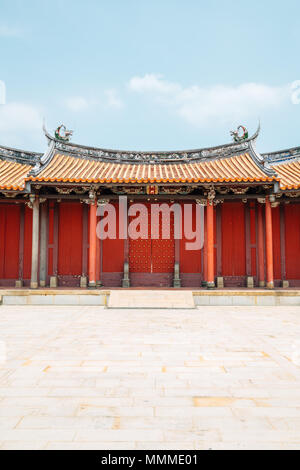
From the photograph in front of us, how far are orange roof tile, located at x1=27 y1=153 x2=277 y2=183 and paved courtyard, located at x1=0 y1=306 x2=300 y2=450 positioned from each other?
4684 millimetres

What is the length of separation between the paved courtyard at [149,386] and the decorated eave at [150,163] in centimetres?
557

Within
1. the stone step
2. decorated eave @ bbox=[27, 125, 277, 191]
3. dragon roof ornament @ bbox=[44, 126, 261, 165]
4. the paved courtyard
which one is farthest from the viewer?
dragon roof ornament @ bbox=[44, 126, 261, 165]

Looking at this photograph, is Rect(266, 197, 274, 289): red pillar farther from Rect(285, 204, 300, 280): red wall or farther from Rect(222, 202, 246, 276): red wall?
Rect(285, 204, 300, 280): red wall

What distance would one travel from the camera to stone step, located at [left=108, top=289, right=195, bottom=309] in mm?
8766

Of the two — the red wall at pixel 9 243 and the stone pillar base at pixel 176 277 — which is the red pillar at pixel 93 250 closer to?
the stone pillar base at pixel 176 277

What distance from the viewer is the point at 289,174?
11211mm

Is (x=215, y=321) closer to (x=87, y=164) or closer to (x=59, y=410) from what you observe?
(x=59, y=410)

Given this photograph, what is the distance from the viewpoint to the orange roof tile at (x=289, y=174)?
9.86 meters

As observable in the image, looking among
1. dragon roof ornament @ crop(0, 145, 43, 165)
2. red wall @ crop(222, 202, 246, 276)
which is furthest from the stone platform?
dragon roof ornament @ crop(0, 145, 43, 165)

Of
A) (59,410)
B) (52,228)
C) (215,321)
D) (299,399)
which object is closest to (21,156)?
(52,228)

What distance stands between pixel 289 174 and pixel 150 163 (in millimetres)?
5545

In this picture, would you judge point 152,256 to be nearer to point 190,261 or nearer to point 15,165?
point 190,261

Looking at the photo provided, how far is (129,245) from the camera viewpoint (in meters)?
11.0

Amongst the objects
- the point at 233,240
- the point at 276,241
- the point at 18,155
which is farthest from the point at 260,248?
the point at 18,155
